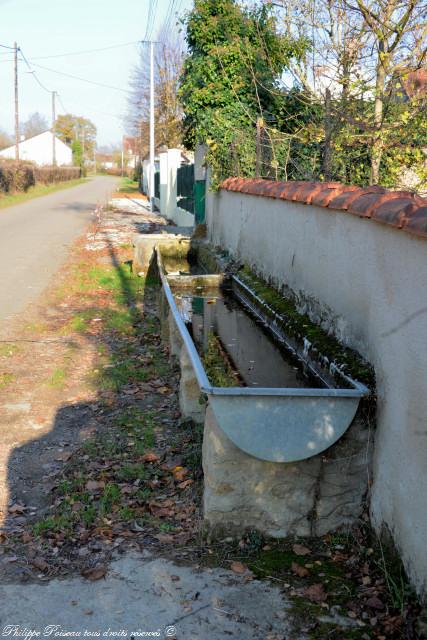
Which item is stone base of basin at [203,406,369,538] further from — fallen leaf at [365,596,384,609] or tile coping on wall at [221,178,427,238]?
tile coping on wall at [221,178,427,238]

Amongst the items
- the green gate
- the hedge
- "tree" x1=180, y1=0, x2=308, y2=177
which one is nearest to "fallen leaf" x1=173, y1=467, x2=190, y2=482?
"tree" x1=180, y1=0, x2=308, y2=177

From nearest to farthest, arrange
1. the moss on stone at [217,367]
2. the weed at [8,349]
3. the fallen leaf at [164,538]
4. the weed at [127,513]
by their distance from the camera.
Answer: the fallen leaf at [164,538] → the weed at [127,513] → the moss on stone at [217,367] → the weed at [8,349]

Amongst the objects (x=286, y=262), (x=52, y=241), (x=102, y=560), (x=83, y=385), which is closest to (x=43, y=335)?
(x=83, y=385)

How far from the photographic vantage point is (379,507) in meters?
3.78

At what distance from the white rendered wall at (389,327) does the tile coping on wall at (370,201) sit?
8cm

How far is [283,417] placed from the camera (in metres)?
3.74

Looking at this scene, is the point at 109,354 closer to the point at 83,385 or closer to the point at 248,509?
the point at 83,385

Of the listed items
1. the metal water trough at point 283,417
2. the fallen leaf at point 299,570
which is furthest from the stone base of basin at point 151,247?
the fallen leaf at point 299,570

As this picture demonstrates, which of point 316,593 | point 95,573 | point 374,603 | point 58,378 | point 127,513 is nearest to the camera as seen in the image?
point 374,603

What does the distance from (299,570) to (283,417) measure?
2.73 ft

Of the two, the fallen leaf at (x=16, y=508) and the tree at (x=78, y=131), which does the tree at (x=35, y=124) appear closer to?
the tree at (x=78, y=131)

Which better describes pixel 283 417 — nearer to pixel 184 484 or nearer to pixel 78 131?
pixel 184 484

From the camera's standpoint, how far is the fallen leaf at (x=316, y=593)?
11.1 feet

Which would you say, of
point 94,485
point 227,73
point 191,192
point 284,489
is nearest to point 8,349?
point 94,485
